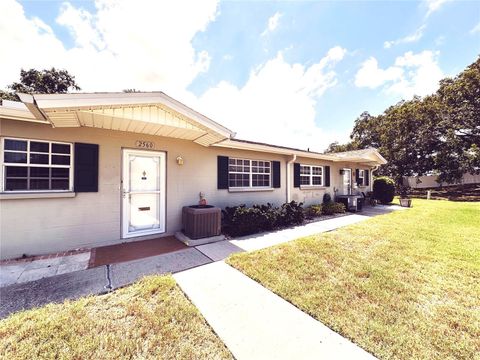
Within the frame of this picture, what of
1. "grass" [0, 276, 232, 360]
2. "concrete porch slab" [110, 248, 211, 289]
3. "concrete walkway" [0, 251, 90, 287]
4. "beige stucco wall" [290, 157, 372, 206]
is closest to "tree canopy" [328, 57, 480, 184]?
"beige stucco wall" [290, 157, 372, 206]

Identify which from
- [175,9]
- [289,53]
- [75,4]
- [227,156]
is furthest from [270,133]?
[75,4]

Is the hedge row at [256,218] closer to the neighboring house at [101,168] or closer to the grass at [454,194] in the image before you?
the neighboring house at [101,168]

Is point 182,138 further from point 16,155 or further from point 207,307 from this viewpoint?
point 207,307

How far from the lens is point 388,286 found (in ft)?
10.7

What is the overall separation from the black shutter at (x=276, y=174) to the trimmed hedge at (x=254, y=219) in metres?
1.37

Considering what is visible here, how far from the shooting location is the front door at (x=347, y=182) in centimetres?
1285

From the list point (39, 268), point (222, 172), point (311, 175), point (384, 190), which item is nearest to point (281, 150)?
point (222, 172)

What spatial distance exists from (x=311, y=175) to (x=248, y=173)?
14.4 ft

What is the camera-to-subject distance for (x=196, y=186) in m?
6.54

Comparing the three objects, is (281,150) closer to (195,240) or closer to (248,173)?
(248,173)

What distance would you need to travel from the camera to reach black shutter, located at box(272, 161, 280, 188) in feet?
28.9

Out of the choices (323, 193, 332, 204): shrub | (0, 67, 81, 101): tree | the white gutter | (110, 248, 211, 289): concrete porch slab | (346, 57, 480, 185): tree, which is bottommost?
(110, 248, 211, 289): concrete porch slab

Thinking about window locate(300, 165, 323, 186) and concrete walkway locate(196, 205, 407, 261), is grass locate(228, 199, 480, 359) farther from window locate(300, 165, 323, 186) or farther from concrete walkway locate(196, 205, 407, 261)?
window locate(300, 165, 323, 186)

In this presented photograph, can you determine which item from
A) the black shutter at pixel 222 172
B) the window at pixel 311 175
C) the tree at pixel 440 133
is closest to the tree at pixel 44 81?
the black shutter at pixel 222 172
